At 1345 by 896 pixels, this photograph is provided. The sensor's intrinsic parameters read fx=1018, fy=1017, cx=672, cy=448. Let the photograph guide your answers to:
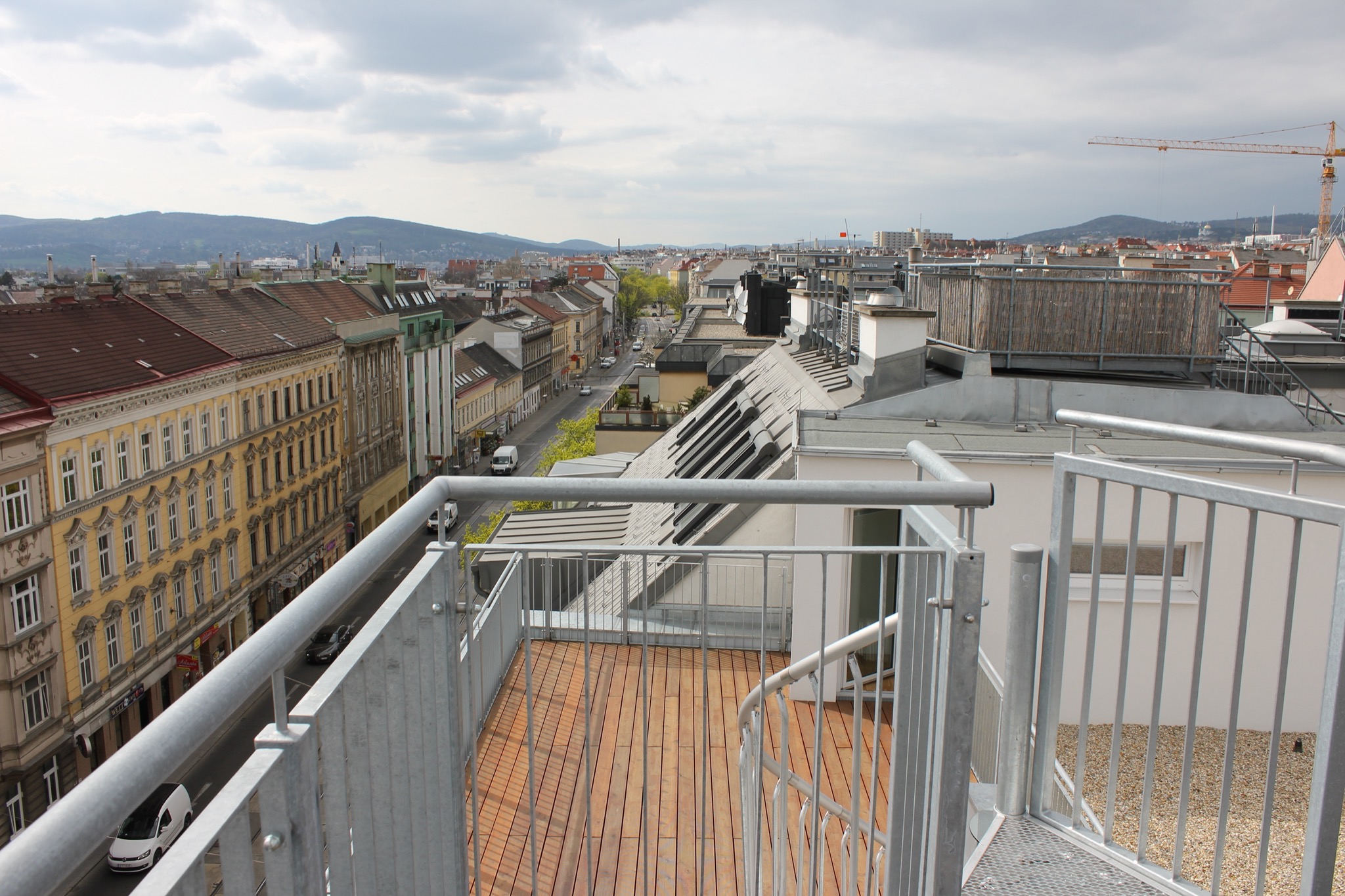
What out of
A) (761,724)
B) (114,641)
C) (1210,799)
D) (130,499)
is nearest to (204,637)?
(114,641)

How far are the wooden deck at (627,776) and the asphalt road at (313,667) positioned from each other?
1.09m

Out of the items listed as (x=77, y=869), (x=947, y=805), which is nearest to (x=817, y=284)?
(x=947, y=805)

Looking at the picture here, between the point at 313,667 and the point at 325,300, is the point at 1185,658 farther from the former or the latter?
the point at 325,300

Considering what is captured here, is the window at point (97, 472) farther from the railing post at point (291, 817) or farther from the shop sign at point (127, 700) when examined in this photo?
the railing post at point (291, 817)

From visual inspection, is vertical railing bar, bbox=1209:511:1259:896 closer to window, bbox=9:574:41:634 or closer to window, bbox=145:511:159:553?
window, bbox=9:574:41:634

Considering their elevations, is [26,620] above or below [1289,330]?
below

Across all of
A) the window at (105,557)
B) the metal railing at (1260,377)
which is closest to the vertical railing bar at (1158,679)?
the metal railing at (1260,377)

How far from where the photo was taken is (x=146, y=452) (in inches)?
998

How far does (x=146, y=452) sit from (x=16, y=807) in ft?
27.9

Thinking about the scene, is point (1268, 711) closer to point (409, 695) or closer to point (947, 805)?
point (947, 805)

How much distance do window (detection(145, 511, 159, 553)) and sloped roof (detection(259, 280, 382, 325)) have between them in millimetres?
15225

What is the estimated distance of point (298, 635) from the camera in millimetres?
1746

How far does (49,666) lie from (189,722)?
24.2 meters

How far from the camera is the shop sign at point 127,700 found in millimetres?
24188
